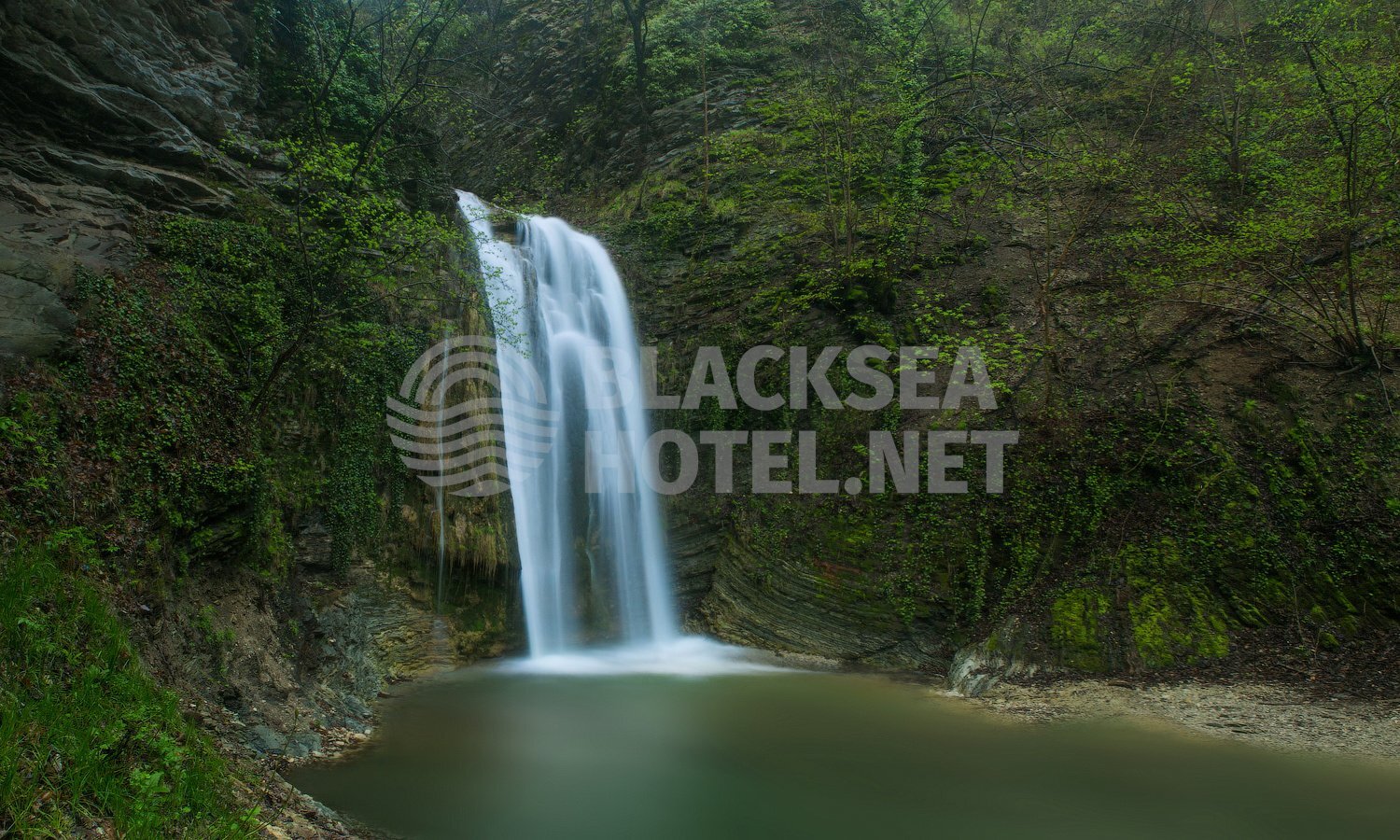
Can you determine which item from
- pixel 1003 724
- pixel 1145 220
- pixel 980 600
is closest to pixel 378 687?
pixel 1003 724

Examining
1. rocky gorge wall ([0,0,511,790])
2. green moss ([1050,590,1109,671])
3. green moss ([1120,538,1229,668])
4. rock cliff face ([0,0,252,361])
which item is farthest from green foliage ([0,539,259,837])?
green moss ([1120,538,1229,668])

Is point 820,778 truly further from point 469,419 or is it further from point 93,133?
point 93,133

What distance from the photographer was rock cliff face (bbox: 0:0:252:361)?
20.6 feet

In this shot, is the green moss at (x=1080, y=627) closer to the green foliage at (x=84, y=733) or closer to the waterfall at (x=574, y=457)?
the waterfall at (x=574, y=457)

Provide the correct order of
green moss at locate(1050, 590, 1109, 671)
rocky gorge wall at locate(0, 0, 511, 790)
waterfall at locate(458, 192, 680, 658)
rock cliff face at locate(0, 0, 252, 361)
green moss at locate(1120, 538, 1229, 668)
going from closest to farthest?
rocky gorge wall at locate(0, 0, 511, 790) → rock cliff face at locate(0, 0, 252, 361) → green moss at locate(1120, 538, 1229, 668) → green moss at locate(1050, 590, 1109, 671) → waterfall at locate(458, 192, 680, 658)

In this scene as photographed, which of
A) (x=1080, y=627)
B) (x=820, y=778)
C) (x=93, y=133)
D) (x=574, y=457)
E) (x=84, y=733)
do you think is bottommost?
(x=820, y=778)

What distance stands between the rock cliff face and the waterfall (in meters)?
3.85

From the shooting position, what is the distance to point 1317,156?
427 inches

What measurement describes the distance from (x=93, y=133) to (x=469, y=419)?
223 inches

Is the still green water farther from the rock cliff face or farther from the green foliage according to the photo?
the rock cliff face

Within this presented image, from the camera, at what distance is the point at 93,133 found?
7.96 metres

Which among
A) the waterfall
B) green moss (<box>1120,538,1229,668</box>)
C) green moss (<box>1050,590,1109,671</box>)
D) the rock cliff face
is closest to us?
the rock cliff face

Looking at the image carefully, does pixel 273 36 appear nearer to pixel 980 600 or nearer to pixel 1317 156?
pixel 980 600

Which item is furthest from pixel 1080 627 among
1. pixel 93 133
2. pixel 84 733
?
pixel 93 133
